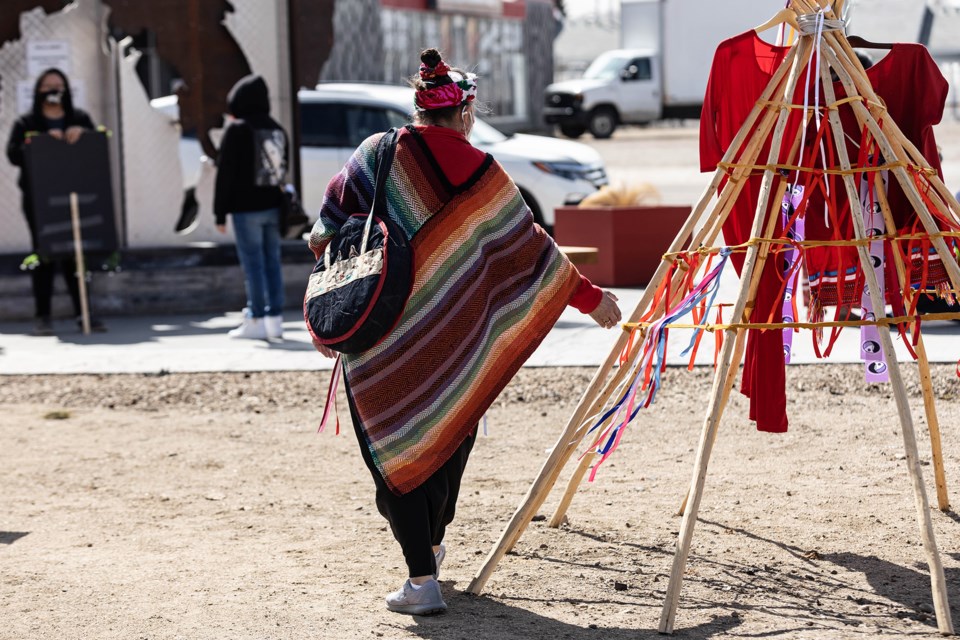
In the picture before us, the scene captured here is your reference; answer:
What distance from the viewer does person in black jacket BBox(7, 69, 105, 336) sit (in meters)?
11.1

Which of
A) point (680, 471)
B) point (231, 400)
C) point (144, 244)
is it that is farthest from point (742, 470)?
point (144, 244)

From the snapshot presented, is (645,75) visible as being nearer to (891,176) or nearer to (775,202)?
(891,176)

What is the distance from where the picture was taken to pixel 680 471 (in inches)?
252

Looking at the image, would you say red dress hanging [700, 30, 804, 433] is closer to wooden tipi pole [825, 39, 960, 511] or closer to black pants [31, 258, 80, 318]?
wooden tipi pole [825, 39, 960, 511]

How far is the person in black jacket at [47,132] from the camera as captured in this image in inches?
437

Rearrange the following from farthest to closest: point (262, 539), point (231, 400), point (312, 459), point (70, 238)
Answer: point (70, 238), point (231, 400), point (312, 459), point (262, 539)

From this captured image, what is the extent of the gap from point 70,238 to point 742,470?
662cm

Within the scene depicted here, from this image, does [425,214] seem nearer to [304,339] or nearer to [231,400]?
[231,400]

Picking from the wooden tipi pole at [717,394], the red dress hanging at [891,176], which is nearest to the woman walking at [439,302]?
the wooden tipi pole at [717,394]

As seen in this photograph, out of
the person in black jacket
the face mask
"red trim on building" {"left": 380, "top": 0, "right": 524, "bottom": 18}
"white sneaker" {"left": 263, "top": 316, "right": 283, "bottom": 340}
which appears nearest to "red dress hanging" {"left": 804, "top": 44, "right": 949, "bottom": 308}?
the face mask

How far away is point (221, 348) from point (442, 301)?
5769 millimetres

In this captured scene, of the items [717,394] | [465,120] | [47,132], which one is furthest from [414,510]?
[47,132]

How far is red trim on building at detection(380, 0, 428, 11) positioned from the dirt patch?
23.5 meters

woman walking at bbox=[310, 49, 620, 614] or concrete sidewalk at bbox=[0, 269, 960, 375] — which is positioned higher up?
woman walking at bbox=[310, 49, 620, 614]
